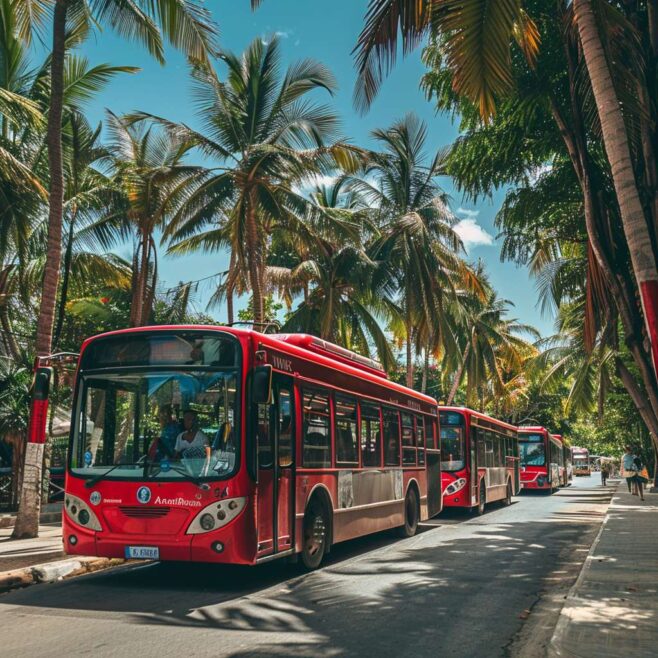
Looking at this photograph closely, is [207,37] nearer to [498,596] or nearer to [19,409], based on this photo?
[19,409]

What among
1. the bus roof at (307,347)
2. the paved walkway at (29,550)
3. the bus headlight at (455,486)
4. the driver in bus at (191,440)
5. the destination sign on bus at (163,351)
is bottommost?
the paved walkway at (29,550)

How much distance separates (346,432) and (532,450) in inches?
987

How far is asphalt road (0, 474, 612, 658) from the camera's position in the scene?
20.1 ft

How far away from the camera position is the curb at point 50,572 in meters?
8.87

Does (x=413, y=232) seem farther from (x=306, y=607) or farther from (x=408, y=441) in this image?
(x=306, y=607)

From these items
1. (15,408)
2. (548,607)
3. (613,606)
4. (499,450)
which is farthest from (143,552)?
(499,450)

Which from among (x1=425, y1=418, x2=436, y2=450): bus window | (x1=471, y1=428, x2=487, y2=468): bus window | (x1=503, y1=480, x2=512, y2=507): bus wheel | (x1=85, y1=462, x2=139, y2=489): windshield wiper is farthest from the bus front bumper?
(x1=503, y1=480, x2=512, y2=507): bus wheel

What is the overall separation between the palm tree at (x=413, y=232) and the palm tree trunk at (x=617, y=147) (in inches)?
677

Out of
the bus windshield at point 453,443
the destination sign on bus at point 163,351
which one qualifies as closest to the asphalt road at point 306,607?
the destination sign on bus at point 163,351

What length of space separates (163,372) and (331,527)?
3.53 metres

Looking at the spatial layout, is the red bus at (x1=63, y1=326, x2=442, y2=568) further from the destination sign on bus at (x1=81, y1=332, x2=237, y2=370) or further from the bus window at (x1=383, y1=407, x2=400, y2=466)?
the bus window at (x1=383, y1=407, x2=400, y2=466)

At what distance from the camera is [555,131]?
13.7m

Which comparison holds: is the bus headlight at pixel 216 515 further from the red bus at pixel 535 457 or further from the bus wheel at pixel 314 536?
the red bus at pixel 535 457

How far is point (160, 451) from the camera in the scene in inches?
340
